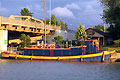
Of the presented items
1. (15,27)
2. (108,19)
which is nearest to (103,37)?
(108,19)

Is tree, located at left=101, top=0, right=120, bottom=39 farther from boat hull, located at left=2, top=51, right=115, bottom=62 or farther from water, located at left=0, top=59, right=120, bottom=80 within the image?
water, located at left=0, top=59, right=120, bottom=80

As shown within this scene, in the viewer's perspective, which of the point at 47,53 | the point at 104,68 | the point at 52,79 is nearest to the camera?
the point at 52,79

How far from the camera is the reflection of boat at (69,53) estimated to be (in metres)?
42.5

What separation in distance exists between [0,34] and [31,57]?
1268cm

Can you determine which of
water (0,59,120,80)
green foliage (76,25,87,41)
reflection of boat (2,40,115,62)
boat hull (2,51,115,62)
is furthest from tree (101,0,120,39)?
water (0,59,120,80)

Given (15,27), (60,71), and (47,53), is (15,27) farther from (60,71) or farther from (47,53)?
(60,71)

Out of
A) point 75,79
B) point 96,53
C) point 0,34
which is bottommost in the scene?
point 75,79

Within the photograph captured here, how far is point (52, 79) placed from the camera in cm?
2944

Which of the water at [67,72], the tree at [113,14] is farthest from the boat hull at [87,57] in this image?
the tree at [113,14]

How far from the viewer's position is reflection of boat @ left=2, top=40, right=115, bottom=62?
42.5 meters

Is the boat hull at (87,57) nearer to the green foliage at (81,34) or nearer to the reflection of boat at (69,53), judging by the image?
the reflection of boat at (69,53)

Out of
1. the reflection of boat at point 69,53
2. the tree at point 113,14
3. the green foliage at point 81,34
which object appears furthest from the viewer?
the green foliage at point 81,34

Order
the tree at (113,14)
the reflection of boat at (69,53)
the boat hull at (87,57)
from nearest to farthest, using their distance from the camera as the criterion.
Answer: the boat hull at (87,57) < the reflection of boat at (69,53) < the tree at (113,14)

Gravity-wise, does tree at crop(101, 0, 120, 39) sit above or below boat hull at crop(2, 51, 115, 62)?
above
